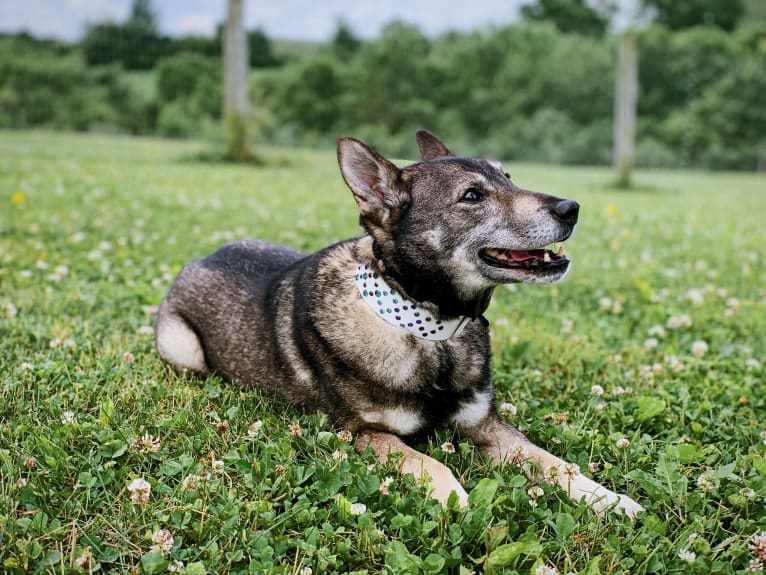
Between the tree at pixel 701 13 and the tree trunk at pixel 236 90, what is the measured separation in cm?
3363

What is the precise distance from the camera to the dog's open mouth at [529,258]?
308cm

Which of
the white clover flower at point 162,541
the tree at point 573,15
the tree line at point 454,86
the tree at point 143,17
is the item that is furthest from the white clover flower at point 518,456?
the tree at point 573,15

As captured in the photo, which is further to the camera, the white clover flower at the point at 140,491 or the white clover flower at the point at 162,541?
the white clover flower at the point at 140,491

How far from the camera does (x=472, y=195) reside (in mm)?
3213

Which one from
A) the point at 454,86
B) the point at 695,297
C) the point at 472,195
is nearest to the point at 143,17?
the point at 454,86

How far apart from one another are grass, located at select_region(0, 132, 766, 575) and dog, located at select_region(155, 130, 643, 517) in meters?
0.15

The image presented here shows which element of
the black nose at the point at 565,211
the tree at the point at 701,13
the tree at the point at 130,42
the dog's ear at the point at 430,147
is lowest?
the black nose at the point at 565,211

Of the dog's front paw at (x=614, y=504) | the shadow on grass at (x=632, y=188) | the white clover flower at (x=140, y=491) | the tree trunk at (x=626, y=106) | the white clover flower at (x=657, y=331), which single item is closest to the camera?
the white clover flower at (x=140, y=491)

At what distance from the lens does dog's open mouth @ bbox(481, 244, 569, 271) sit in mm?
3078

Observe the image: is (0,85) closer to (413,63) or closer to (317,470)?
(413,63)

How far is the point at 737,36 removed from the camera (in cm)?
3812

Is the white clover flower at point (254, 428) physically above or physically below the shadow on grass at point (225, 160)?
below

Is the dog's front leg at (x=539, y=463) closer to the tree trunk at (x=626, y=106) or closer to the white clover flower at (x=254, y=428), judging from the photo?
the white clover flower at (x=254, y=428)

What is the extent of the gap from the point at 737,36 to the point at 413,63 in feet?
62.8
